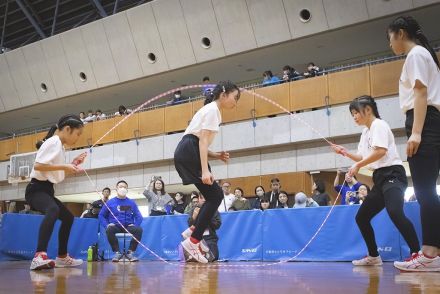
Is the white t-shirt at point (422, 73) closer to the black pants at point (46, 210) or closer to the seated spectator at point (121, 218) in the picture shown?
the black pants at point (46, 210)

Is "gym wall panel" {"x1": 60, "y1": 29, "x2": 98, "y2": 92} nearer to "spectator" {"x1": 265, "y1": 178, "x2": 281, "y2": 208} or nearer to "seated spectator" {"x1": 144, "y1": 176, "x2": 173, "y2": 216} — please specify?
"seated spectator" {"x1": 144, "y1": 176, "x2": 173, "y2": 216}

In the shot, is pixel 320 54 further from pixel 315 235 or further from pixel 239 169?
pixel 315 235

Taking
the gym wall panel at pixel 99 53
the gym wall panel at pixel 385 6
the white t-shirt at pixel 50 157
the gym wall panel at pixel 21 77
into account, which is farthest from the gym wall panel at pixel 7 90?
the white t-shirt at pixel 50 157

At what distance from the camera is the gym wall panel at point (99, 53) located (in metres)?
18.8

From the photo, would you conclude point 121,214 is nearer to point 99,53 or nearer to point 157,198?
point 157,198

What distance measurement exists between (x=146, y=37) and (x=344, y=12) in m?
7.01

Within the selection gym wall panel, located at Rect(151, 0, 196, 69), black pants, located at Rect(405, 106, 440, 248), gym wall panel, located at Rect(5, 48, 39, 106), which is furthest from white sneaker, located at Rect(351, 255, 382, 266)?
gym wall panel, located at Rect(5, 48, 39, 106)

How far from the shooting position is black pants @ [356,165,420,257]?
457 centimetres

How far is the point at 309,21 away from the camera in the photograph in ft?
48.3

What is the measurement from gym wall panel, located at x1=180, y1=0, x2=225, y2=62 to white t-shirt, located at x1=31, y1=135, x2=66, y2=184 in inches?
A: 466

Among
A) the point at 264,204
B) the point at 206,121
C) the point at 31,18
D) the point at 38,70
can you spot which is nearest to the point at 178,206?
the point at 264,204

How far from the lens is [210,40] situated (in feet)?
55.1

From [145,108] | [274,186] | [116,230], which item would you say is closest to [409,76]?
[116,230]

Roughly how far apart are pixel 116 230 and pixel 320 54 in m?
9.94
